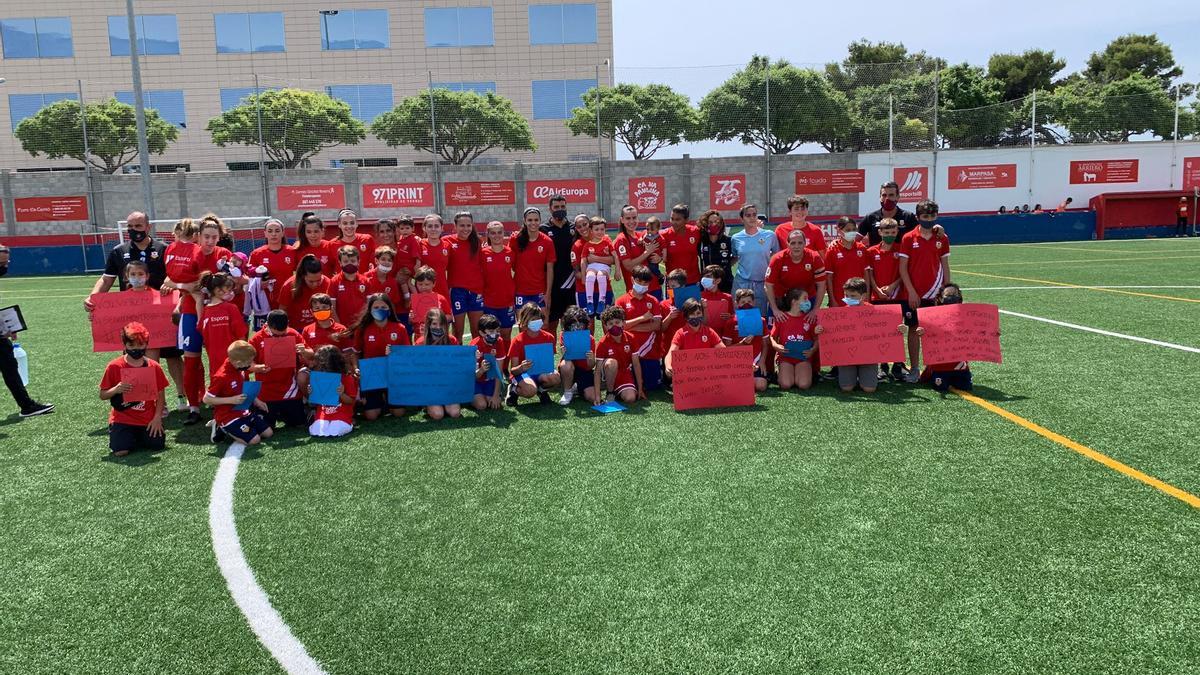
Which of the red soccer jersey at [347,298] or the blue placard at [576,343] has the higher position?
the red soccer jersey at [347,298]

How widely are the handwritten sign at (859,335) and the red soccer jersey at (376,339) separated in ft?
13.8

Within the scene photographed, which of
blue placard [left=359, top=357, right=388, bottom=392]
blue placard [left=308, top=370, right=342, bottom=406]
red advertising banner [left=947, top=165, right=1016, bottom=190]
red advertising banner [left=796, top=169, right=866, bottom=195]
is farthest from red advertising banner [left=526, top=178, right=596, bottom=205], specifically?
blue placard [left=308, top=370, right=342, bottom=406]

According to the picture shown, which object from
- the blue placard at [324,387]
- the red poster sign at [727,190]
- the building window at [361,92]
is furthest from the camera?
the building window at [361,92]

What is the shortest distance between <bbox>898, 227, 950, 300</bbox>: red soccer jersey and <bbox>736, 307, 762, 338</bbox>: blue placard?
Answer: 1671 mm

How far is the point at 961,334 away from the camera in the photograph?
297 inches

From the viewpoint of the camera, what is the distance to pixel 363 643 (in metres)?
3.37

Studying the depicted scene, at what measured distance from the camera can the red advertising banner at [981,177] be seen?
33.2 meters

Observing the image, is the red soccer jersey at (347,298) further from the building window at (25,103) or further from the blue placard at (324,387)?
the building window at (25,103)

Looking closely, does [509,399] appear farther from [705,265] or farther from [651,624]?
[651,624]

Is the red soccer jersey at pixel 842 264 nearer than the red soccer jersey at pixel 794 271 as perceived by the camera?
No

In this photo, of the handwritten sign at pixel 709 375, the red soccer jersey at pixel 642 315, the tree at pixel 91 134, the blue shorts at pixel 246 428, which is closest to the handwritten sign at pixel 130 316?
the blue shorts at pixel 246 428

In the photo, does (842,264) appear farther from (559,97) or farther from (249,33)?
(249,33)

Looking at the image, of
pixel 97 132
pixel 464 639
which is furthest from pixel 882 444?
Answer: pixel 97 132

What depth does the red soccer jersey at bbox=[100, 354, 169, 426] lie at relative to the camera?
6.14 m
